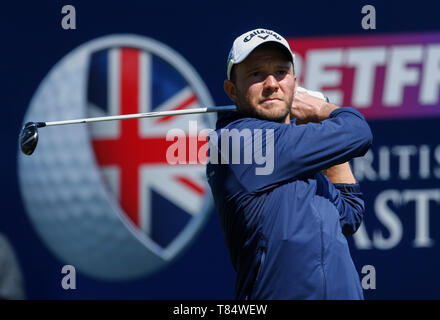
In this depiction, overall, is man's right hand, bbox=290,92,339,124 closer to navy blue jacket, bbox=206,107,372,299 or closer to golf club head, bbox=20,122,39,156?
navy blue jacket, bbox=206,107,372,299

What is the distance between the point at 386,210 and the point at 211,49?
1.27 m

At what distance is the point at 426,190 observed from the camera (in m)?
3.22

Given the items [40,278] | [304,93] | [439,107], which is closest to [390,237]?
[439,107]

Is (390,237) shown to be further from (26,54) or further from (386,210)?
(26,54)

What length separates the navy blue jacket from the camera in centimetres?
155

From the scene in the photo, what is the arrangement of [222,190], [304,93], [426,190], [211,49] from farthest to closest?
[211,49], [426,190], [304,93], [222,190]

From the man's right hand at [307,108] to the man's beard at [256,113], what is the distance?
0.36ft

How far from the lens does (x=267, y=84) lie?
1.68 meters

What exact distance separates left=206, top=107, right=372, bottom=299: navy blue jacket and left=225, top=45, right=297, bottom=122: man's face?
43 millimetres
